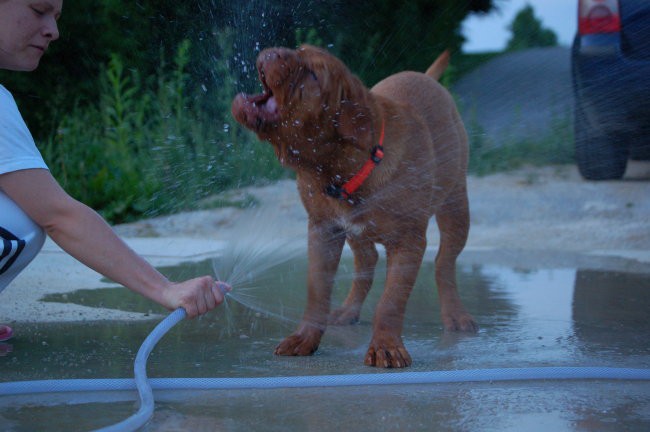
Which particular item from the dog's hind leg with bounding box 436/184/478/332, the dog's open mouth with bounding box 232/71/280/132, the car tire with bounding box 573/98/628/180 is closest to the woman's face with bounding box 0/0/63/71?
the dog's open mouth with bounding box 232/71/280/132

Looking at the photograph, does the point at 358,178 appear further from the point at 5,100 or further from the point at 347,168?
the point at 5,100

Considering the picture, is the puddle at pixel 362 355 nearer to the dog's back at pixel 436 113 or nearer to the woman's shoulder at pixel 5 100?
the dog's back at pixel 436 113

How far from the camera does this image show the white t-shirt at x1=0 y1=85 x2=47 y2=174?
204 centimetres

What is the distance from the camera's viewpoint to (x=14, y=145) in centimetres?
206

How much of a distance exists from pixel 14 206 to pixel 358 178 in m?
1.04

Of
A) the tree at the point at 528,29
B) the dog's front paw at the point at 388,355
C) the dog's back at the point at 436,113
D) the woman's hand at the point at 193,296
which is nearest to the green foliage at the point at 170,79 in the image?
the dog's back at the point at 436,113

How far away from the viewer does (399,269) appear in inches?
109

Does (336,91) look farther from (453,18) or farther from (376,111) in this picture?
(453,18)

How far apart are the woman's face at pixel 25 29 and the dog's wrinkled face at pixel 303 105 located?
580 millimetres

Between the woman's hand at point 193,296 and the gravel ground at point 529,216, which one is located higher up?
the gravel ground at point 529,216

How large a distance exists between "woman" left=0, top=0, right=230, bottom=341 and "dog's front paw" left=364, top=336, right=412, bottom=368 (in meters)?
0.65

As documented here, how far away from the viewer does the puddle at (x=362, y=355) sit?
6.86 ft

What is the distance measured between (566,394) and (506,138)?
5869 mm

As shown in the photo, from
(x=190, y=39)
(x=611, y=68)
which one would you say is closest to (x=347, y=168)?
(x=611, y=68)
